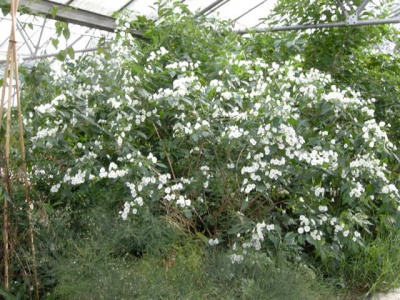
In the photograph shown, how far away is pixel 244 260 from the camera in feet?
9.21

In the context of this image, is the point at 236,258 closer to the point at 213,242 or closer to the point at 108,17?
the point at 213,242

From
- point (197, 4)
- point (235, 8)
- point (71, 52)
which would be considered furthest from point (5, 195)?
point (235, 8)

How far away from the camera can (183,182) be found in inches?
124

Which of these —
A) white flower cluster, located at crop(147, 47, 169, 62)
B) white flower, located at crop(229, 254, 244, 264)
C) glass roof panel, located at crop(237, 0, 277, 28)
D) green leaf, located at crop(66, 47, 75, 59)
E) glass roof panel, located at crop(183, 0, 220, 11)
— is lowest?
white flower, located at crop(229, 254, 244, 264)

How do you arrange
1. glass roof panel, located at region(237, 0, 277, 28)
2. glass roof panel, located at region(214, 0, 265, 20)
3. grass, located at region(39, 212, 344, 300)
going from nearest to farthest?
grass, located at region(39, 212, 344, 300)
glass roof panel, located at region(214, 0, 265, 20)
glass roof panel, located at region(237, 0, 277, 28)

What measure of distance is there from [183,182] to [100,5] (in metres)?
4.08

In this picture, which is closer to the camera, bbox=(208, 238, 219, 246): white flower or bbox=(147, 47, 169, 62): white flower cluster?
bbox=(208, 238, 219, 246): white flower

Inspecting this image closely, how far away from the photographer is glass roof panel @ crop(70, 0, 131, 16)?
251 inches

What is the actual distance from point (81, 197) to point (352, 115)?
170 cm

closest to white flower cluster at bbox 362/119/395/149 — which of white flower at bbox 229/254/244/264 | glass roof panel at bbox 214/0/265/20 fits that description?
white flower at bbox 229/254/244/264

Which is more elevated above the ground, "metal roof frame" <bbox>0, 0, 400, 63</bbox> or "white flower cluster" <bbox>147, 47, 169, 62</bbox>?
"metal roof frame" <bbox>0, 0, 400, 63</bbox>

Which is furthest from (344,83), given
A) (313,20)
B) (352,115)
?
(352,115)

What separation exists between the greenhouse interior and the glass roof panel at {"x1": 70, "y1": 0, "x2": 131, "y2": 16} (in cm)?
283

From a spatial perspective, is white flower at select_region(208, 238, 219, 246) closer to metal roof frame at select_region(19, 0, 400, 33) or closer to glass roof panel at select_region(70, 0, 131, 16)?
metal roof frame at select_region(19, 0, 400, 33)
